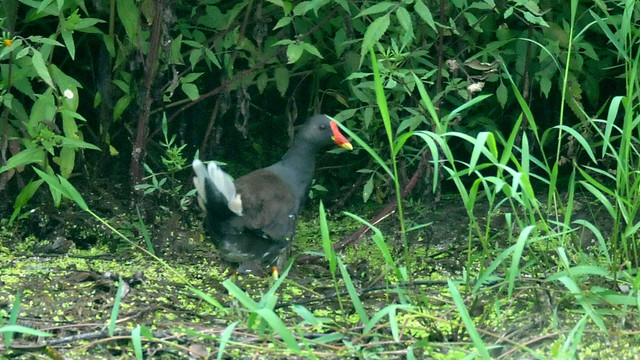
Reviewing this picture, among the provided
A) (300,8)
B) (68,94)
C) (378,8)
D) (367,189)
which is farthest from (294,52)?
(68,94)

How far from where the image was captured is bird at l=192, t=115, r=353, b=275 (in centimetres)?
395

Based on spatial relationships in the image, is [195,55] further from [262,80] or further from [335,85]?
[335,85]

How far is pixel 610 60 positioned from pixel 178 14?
189 cm

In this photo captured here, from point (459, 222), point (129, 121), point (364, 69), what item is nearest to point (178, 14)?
point (129, 121)

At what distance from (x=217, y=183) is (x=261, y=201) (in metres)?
0.31

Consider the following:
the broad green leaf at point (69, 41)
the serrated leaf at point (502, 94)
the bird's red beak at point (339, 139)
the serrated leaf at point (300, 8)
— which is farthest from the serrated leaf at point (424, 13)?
the broad green leaf at point (69, 41)

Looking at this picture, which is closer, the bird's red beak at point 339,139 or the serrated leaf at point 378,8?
the serrated leaf at point 378,8

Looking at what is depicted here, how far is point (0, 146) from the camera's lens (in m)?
4.08

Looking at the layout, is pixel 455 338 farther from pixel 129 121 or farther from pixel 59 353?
pixel 129 121

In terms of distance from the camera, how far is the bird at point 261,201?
155 inches

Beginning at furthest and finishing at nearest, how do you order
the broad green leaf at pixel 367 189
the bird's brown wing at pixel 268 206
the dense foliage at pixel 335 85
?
1. the broad green leaf at pixel 367 189
2. the bird's brown wing at pixel 268 206
3. the dense foliage at pixel 335 85

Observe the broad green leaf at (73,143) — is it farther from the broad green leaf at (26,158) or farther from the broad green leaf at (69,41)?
the broad green leaf at (69,41)

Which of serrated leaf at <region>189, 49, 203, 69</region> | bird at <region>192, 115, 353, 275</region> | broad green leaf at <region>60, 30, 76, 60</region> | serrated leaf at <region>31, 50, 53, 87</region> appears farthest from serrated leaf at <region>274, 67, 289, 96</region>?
serrated leaf at <region>31, 50, 53, 87</region>

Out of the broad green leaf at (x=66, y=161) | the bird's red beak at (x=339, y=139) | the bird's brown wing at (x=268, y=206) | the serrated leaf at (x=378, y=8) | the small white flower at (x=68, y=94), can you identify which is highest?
the serrated leaf at (x=378, y=8)
